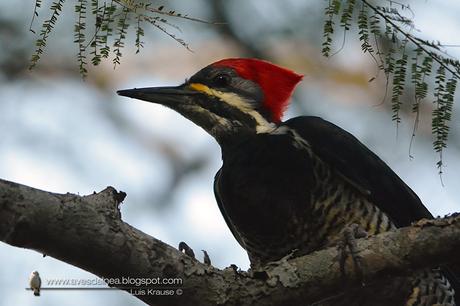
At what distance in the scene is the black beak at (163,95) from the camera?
5.05 metres

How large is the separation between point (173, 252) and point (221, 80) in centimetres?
182

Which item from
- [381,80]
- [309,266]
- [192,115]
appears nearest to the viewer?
[309,266]

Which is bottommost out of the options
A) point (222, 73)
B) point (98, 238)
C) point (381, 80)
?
point (98, 238)

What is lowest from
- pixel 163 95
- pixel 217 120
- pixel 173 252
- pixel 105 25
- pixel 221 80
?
pixel 173 252

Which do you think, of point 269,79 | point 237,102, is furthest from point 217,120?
point 269,79

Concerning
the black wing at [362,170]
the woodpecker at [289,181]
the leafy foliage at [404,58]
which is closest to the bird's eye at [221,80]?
the woodpecker at [289,181]

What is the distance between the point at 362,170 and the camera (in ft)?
16.0

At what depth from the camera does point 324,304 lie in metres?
4.66

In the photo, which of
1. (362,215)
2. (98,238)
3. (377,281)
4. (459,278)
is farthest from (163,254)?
(459,278)

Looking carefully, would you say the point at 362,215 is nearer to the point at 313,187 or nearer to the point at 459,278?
the point at 313,187

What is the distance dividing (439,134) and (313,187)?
1.02 metres

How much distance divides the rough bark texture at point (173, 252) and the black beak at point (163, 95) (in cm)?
150

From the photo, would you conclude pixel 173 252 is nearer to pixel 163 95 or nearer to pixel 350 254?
pixel 350 254

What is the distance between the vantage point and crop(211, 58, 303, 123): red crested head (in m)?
5.31
